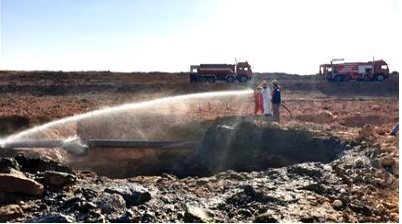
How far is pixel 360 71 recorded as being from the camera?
37031mm

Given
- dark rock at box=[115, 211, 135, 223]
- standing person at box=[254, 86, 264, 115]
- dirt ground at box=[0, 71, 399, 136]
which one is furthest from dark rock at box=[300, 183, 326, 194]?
standing person at box=[254, 86, 264, 115]

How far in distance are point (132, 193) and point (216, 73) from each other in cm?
3074

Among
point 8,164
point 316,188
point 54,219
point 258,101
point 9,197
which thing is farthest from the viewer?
point 258,101

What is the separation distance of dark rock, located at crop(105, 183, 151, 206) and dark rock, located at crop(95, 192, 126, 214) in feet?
0.46

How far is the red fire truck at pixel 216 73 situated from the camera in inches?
1443

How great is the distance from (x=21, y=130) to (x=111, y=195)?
11850 millimetres

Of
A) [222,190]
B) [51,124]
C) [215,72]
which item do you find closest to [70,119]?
[51,124]

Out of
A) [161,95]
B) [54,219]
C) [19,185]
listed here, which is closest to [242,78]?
[161,95]

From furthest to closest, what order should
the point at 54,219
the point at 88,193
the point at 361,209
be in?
1. the point at 88,193
2. the point at 361,209
3. the point at 54,219

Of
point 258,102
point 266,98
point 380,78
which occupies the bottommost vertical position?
point 258,102

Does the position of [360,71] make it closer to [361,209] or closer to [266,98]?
[266,98]

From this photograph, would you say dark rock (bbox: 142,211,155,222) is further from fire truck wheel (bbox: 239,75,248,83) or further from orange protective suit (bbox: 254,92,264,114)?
fire truck wheel (bbox: 239,75,248,83)

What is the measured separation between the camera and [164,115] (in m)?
18.6

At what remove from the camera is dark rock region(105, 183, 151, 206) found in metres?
6.29
